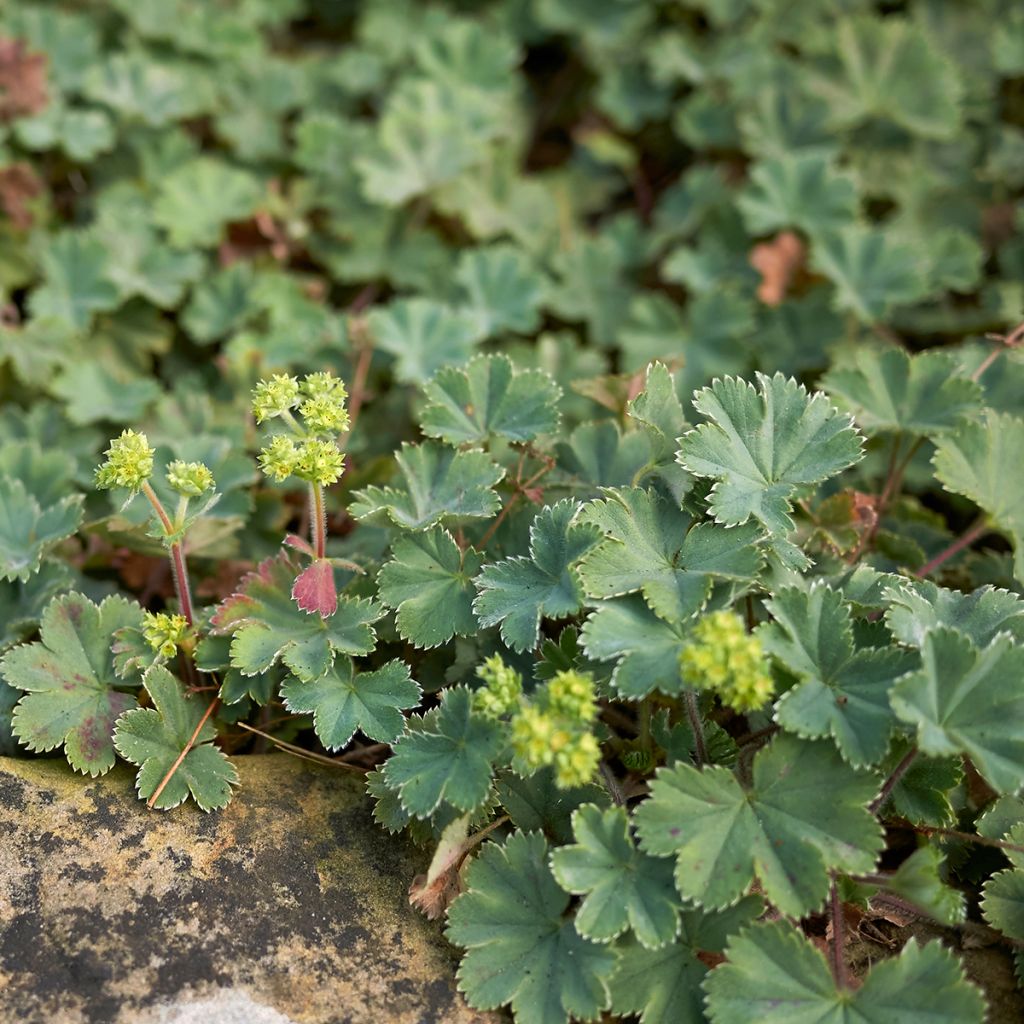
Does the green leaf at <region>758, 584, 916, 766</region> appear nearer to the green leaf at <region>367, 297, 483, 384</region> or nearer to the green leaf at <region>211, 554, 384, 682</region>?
the green leaf at <region>211, 554, 384, 682</region>

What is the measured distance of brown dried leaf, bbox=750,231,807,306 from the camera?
358 cm

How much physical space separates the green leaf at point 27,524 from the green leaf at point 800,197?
2.34 metres

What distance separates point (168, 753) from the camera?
7.03ft

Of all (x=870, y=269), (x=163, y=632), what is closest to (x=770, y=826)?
(x=163, y=632)

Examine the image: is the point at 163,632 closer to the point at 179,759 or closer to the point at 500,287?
the point at 179,759

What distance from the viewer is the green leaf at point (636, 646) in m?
1.86

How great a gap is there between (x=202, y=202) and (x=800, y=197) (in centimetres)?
204

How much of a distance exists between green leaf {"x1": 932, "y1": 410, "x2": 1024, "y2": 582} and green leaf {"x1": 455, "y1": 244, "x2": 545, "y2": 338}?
148 centimetres

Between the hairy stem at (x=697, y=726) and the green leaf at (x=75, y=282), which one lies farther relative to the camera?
the green leaf at (x=75, y=282)

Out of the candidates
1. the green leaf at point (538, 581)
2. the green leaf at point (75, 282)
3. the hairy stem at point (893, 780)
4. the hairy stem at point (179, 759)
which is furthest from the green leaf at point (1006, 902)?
the green leaf at point (75, 282)

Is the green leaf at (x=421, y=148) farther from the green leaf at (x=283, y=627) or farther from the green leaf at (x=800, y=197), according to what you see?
the green leaf at (x=283, y=627)

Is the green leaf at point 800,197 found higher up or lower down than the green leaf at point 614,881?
higher up

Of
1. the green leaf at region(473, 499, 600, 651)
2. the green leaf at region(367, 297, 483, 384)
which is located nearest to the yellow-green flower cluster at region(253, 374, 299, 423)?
the green leaf at region(473, 499, 600, 651)

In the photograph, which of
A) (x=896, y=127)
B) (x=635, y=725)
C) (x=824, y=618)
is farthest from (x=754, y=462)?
(x=896, y=127)
